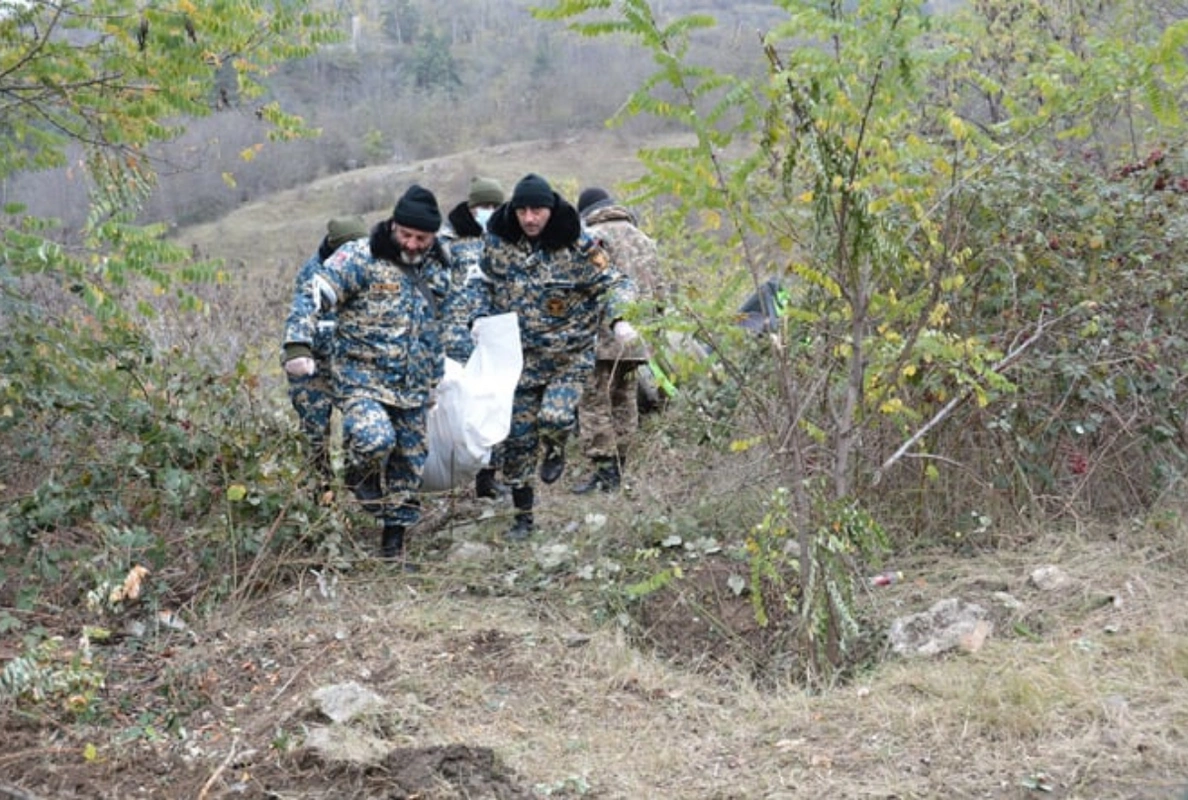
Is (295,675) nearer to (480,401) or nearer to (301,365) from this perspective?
(301,365)

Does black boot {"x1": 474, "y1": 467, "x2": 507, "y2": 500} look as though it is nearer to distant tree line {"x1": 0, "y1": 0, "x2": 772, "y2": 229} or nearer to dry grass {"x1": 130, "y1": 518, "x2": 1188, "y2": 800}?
dry grass {"x1": 130, "y1": 518, "x2": 1188, "y2": 800}

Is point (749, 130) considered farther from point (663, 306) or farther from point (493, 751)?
point (493, 751)

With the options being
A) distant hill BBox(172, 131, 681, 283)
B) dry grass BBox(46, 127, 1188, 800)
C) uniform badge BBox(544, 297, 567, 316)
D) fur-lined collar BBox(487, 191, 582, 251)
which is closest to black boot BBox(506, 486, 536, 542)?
dry grass BBox(46, 127, 1188, 800)

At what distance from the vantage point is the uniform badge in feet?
20.4

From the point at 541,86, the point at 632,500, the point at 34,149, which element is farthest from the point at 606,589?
the point at 541,86

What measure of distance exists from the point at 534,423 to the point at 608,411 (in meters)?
0.80

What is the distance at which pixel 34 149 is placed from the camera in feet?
23.1

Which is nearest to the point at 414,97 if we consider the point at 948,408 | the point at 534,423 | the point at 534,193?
the point at 534,423

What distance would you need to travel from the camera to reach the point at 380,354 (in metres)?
5.65

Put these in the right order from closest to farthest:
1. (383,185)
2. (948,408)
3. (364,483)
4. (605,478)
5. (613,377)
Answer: (948,408) < (364,483) < (605,478) < (613,377) < (383,185)

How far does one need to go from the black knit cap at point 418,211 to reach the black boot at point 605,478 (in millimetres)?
1907

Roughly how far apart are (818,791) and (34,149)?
18.8ft

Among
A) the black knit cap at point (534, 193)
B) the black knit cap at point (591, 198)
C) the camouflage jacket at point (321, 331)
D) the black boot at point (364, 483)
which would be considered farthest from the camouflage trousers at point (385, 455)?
the black knit cap at point (591, 198)

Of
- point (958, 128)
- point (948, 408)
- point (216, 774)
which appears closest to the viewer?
point (216, 774)
